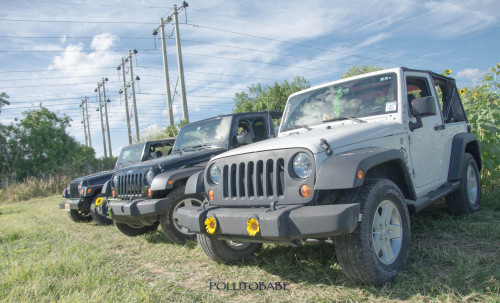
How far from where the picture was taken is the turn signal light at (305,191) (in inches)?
112

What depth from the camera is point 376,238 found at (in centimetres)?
293

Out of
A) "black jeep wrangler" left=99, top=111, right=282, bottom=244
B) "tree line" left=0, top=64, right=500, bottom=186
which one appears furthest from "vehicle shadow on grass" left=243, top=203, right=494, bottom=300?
"tree line" left=0, top=64, right=500, bottom=186

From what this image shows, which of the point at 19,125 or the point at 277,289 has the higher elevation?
the point at 19,125

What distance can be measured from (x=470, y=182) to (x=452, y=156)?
0.77m

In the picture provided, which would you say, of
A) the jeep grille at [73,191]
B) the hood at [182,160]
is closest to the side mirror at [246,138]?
the hood at [182,160]

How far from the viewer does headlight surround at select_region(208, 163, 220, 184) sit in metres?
3.53

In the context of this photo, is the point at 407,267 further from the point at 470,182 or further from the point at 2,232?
the point at 2,232

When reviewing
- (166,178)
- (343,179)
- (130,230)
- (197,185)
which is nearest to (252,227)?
(343,179)

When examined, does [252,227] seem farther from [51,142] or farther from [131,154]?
[51,142]

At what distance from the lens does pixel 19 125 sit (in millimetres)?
25906

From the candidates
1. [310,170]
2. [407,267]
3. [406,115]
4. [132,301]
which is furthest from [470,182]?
[132,301]

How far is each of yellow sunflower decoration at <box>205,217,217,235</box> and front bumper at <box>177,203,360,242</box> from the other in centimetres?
3

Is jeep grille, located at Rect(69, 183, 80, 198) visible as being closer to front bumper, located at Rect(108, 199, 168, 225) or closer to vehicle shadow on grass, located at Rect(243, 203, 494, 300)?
front bumper, located at Rect(108, 199, 168, 225)

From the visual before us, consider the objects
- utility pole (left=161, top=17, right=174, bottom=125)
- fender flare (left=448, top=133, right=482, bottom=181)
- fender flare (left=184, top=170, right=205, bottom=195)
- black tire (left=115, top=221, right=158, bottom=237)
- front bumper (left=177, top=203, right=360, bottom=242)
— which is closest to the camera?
front bumper (left=177, top=203, right=360, bottom=242)
